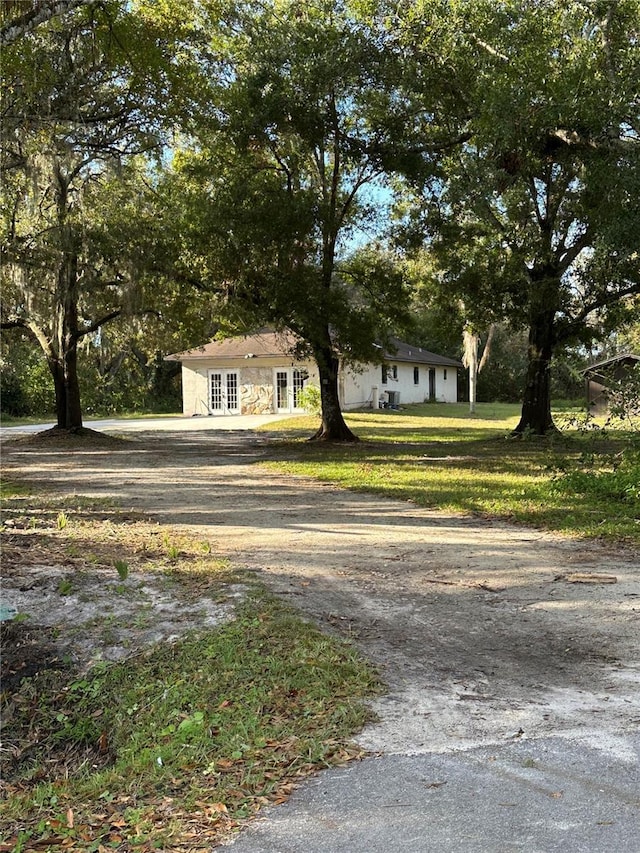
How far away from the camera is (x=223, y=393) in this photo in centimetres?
3478

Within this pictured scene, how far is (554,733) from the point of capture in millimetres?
3504

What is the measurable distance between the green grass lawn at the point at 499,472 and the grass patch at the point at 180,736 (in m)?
4.81

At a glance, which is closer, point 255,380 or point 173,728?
point 173,728

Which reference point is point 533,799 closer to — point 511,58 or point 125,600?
point 125,600

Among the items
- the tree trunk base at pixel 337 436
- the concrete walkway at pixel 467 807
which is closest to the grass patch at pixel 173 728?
the concrete walkway at pixel 467 807

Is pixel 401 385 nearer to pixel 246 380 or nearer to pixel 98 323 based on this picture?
pixel 246 380

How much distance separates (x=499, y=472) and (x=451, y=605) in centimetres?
792

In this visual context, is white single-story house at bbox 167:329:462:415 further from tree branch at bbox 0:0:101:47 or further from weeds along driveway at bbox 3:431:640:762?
tree branch at bbox 0:0:101:47

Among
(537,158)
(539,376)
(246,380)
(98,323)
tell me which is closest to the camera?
(537,158)

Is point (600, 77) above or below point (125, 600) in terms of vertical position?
above

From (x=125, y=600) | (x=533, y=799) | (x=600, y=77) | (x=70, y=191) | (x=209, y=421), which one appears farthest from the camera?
(x=209, y=421)

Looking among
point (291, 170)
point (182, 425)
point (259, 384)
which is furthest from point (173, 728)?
point (259, 384)

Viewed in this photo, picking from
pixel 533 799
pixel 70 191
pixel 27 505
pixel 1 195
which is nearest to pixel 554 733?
pixel 533 799

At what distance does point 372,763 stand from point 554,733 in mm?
884
